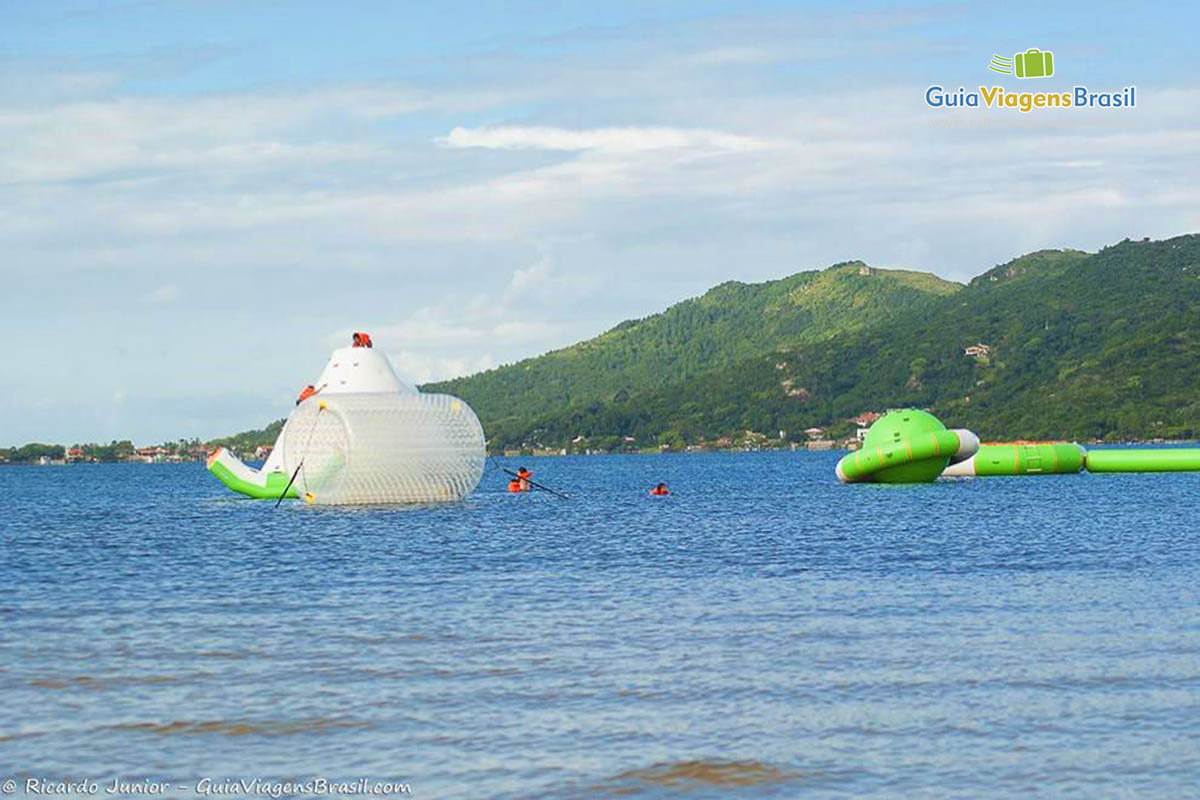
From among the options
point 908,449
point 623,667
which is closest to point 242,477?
point 908,449

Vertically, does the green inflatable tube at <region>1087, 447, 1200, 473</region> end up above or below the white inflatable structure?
below

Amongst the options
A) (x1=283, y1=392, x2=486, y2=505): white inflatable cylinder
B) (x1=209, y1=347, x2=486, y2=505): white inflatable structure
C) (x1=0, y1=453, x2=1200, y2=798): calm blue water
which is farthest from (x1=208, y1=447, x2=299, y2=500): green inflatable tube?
(x1=0, y1=453, x2=1200, y2=798): calm blue water

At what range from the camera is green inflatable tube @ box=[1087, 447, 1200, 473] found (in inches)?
3681

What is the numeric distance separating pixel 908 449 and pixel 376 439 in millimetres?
30612

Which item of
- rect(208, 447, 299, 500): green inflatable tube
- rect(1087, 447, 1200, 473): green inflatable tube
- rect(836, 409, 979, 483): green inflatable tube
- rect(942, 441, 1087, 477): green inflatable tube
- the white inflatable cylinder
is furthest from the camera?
rect(1087, 447, 1200, 473): green inflatable tube

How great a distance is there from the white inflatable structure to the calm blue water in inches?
289

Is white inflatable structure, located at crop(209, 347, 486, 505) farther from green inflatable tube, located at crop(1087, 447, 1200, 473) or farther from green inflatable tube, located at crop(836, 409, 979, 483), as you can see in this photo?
green inflatable tube, located at crop(1087, 447, 1200, 473)

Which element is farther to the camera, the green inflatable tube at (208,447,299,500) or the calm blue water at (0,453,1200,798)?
the green inflatable tube at (208,447,299,500)

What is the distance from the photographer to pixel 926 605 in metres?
26.0

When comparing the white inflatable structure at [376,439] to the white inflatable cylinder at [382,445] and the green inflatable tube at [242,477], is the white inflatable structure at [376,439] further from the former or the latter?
the green inflatable tube at [242,477]

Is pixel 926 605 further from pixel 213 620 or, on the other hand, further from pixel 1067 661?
pixel 213 620

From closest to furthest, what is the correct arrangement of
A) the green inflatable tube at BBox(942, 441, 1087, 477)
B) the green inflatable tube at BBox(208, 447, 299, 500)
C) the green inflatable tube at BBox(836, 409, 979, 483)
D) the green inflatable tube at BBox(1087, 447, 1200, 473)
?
the green inflatable tube at BBox(208, 447, 299, 500) → the green inflatable tube at BBox(836, 409, 979, 483) → the green inflatable tube at BBox(942, 441, 1087, 477) → the green inflatable tube at BBox(1087, 447, 1200, 473)

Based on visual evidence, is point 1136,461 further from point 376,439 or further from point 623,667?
point 623,667

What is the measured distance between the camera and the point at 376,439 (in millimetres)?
48281
